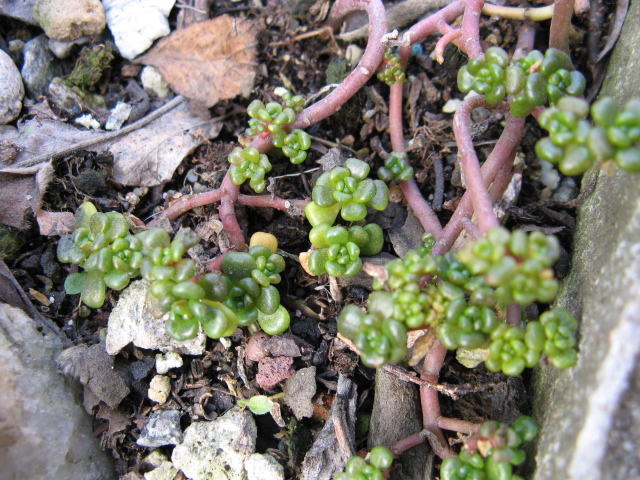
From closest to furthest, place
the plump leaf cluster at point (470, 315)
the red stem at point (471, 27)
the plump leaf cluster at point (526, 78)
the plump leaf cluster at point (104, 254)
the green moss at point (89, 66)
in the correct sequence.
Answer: the plump leaf cluster at point (470, 315) → the plump leaf cluster at point (526, 78) → the plump leaf cluster at point (104, 254) → the red stem at point (471, 27) → the green moss at point (89, 66)

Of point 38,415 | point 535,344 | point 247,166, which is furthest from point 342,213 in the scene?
point 38,415

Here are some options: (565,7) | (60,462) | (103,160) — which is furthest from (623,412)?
(103,160)

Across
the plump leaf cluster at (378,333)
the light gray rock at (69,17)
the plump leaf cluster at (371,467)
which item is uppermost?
the light gray rock at (69,17)

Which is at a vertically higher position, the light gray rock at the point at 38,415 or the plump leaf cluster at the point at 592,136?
the plump leaf cluster at the point at 592,136

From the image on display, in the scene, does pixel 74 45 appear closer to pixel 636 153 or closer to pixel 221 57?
pixel 221 57

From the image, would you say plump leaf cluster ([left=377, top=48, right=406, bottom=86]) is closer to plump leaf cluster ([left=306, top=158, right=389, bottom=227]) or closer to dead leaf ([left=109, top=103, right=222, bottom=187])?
plump leaf cluster ([left=306, top=158, right=389, bottom=227])

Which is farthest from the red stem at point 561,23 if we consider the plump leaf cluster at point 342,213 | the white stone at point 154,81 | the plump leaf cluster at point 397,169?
the white stone at point 154,81

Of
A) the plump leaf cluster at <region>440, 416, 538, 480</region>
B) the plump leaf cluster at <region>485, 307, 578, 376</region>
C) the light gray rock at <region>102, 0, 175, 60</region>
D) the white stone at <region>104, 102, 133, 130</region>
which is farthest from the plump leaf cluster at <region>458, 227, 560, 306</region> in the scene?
the light gray rock at <region>102, 0, 175, 60</region>

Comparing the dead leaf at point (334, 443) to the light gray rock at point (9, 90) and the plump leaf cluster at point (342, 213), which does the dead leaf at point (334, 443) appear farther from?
the light gray rock at point (9, 90)
